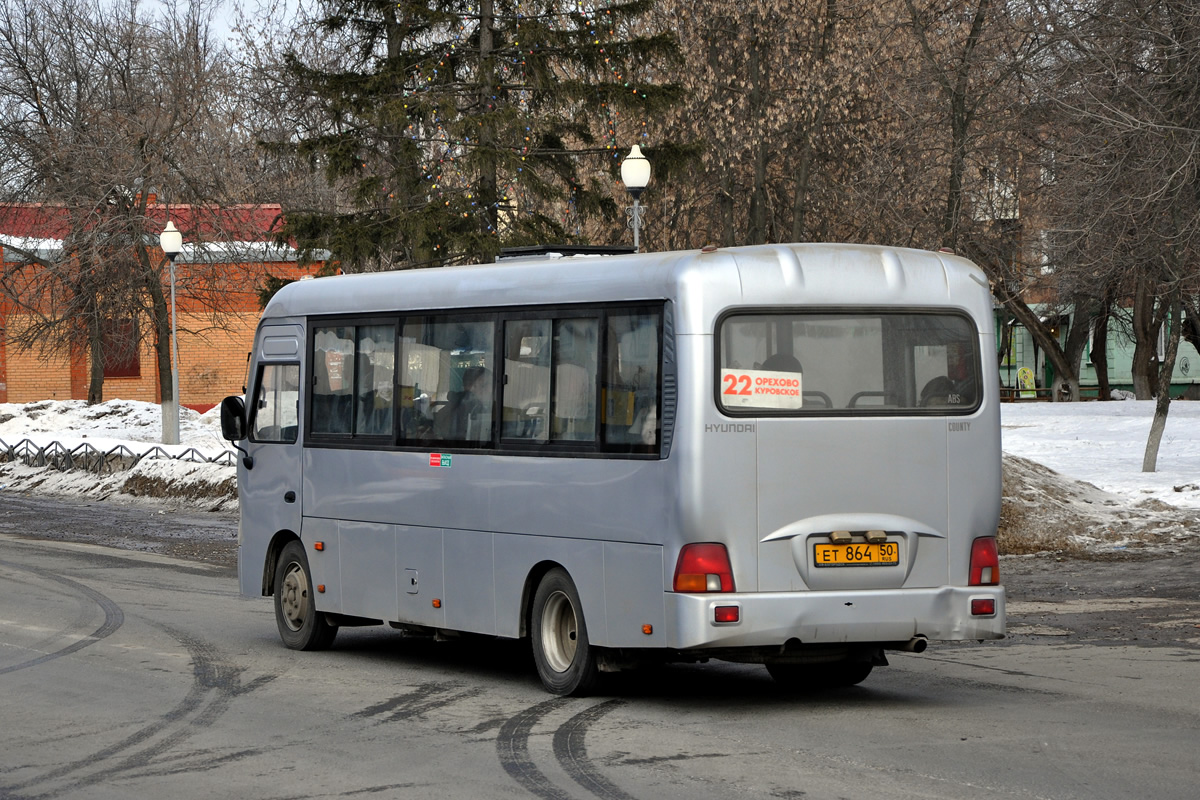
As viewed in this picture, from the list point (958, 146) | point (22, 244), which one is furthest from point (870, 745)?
point (22, 244)

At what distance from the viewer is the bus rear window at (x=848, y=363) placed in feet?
31.2

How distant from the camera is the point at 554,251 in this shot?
11.7 metres

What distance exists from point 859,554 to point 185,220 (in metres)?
34.0

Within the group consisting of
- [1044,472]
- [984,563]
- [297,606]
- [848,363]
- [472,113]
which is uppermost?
[472,113]

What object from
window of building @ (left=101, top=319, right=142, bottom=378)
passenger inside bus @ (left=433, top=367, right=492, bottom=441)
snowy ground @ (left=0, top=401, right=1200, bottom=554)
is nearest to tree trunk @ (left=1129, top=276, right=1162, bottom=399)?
snowy ground @ (left=0, top=401, right=1200, bottom=554)

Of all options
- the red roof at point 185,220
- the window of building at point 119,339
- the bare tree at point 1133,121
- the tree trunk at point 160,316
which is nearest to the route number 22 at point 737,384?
the bare tree at point 1133,121

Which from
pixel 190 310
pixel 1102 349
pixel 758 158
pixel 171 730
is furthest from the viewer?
pixel 1102 349

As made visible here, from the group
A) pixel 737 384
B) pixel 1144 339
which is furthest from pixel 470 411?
pixel 1144 339

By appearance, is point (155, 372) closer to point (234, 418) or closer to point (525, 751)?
point (234, 418)

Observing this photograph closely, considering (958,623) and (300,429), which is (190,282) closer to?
(300,429)

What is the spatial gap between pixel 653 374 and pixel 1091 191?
40.7 ft

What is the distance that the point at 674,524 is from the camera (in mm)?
9367

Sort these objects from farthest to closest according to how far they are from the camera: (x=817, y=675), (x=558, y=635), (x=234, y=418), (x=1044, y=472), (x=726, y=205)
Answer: (x=726, y=205), (x=1044, y=472), (x=234, y=418), (x=817, y=675), (x=558, y=635)

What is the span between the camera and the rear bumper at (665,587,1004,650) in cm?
927
